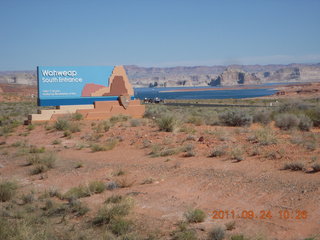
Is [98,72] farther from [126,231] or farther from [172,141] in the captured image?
[126,231]

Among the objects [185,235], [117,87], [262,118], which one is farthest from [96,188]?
[117,87]

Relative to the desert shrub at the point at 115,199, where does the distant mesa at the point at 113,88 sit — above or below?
above

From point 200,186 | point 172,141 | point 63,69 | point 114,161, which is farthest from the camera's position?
point 63,69

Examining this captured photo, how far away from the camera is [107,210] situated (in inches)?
350

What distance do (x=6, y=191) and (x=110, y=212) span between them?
3845mm

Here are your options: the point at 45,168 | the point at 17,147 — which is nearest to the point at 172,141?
the point at 45,168

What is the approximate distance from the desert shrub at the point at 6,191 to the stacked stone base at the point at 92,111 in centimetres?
1782

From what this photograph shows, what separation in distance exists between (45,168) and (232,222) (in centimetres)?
863

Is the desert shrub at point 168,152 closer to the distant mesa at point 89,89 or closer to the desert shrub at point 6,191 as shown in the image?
the desert shrub at point 6,191

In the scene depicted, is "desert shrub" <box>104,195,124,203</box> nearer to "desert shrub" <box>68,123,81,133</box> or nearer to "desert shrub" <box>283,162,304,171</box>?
"desert shrub" <box>283,162,304,171</box>

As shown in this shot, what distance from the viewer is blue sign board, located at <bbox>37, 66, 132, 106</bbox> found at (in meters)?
29.7

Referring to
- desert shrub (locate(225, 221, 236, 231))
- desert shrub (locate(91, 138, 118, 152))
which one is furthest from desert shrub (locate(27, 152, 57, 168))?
desert shrub (locate(225, 221, 236, 231))

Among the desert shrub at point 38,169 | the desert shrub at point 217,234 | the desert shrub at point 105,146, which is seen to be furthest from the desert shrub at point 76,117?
the desert shrub at point 217,234
